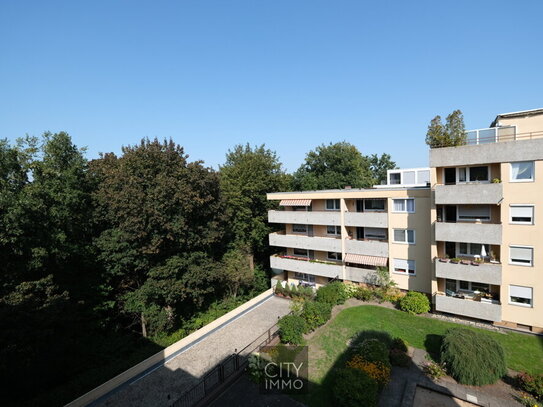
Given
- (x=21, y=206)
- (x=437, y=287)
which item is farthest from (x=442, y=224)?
A: (x=21, y=206)

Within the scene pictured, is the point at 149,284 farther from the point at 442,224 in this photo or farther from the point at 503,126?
the point at 503,126

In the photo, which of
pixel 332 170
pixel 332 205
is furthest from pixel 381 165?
pixel 332 205

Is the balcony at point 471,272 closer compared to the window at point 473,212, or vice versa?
the balcony at point 471,272

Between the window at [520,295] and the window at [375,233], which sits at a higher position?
the window at [375,233]

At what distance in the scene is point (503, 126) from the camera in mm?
20203

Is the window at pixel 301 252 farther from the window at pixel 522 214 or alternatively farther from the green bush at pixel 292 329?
the window at pixel 522 214

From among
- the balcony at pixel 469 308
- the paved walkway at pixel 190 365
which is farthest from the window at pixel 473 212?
the paved walkway at pixel 190 365

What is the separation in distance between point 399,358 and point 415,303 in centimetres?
718

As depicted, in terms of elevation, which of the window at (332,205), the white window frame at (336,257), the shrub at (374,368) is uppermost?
the window at (332,205)

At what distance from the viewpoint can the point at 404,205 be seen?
2467 centimetres

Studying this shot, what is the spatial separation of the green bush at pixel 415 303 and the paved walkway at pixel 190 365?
33.2 ft

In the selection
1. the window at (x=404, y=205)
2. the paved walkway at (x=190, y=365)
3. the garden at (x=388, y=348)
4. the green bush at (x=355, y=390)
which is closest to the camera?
the green bush at (x=355, y=390)

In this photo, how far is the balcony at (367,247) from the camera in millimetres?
25781

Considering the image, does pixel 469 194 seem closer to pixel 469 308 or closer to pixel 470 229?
pixel 470 229
